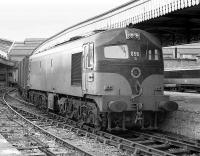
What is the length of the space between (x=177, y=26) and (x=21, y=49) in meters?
48.4

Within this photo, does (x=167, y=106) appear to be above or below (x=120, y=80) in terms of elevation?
below

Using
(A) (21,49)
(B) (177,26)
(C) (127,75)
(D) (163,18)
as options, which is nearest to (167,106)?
(C) (127,75)

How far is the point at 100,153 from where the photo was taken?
934 centimetres

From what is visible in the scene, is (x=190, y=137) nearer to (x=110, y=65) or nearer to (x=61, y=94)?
(x=110, y=65)

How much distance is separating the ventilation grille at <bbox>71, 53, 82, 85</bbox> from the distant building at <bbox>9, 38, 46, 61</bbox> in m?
44.3

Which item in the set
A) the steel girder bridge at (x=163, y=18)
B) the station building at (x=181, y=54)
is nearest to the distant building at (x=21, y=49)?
the station building at (x=181, y=54)

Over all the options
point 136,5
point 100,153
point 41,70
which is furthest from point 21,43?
point 100,153

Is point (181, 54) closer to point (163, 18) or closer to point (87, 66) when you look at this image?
point (163, 18)

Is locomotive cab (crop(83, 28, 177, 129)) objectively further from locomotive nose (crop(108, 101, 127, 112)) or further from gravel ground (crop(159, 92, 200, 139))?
gravel ground (crop(159, 92, 200, 139))

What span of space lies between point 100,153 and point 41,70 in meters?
9.82

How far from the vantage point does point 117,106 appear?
10.9m

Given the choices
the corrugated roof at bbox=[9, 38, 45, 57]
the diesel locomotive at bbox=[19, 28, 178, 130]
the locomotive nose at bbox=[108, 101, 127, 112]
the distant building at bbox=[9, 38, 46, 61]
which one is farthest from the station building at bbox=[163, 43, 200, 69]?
the locomotive nose at bbox=[108, 101, 127, 112]

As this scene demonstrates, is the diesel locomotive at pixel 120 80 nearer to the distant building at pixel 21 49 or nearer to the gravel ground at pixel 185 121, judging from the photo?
the gravel ground at pixel 185 121

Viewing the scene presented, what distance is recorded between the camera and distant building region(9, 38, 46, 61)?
193ft
